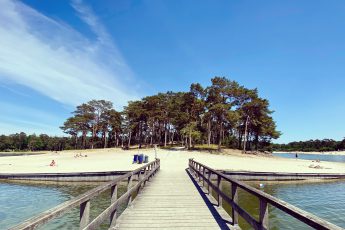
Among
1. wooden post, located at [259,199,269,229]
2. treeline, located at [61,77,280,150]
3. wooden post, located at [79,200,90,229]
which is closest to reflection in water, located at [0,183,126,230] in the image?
wooden post, located at [79,200,90,229]

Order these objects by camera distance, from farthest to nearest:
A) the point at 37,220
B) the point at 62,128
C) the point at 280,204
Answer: the point at 62,128, the point at 280,204, the point at 37,220

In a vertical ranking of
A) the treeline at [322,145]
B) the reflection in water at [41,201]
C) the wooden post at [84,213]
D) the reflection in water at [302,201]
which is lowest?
the reflection in water at [41,201]

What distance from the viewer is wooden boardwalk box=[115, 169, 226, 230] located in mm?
6551

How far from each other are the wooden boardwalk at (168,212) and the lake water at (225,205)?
1.90 m

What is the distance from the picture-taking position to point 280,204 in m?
3.96

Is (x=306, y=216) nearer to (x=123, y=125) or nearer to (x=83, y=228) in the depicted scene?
(x=83, y=228)

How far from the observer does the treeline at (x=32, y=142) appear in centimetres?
13112

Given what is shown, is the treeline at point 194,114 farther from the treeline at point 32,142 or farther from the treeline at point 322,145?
the treeline at point 322,145

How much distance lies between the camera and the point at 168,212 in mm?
7879

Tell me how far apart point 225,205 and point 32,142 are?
13626 cm

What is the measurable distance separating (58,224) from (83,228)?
674cm

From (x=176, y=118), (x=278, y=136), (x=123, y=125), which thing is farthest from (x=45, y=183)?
(x=123, y=125)

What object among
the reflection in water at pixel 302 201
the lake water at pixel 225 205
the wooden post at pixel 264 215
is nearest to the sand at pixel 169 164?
the reflection in water at pixel 302 201

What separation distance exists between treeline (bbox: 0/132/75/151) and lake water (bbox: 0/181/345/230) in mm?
118024
